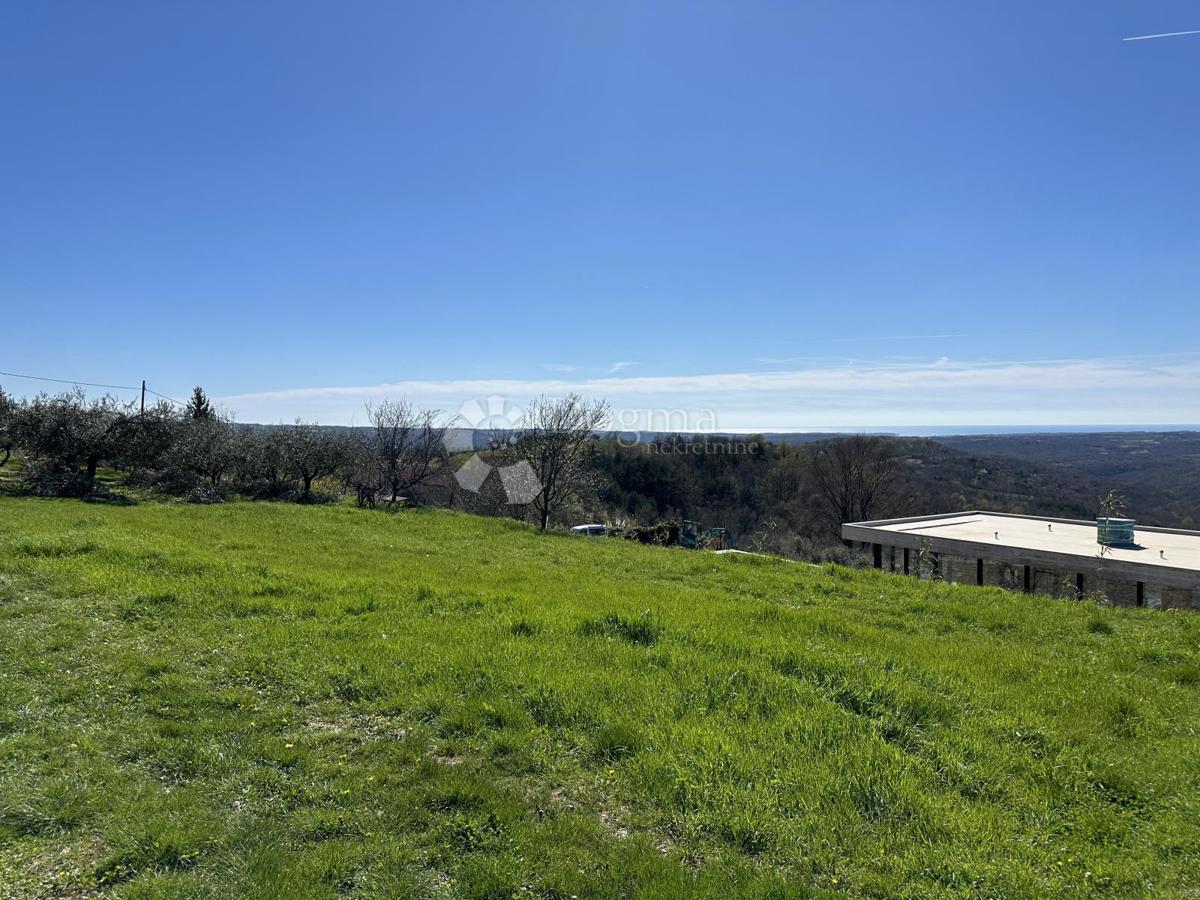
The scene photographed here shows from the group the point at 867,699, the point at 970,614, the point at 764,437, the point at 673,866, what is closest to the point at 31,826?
the point at 673,866

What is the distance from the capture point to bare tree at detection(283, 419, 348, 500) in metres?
24.9

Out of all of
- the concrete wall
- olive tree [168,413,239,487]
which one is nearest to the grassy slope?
the concrete wall

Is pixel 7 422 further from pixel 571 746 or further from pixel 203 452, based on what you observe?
pixel 571 746

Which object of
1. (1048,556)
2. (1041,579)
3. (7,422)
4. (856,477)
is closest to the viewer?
(1048,556)

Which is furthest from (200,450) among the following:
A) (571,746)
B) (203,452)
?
(571,746)

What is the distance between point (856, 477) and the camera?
3938cm

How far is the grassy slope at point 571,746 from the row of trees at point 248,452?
13.7 m

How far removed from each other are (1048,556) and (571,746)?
16163 millimetres

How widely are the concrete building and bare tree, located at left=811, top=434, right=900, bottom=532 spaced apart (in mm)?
16886

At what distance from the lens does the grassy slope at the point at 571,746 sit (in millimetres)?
2771

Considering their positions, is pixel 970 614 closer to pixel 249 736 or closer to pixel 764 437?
pixel 249 736

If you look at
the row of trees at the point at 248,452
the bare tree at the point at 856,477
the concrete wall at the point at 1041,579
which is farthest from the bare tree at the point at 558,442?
the bare tree at the point at 856,477

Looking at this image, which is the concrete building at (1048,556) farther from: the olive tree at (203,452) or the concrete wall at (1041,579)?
the olive tree at (203,452)

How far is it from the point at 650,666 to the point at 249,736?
292cm
